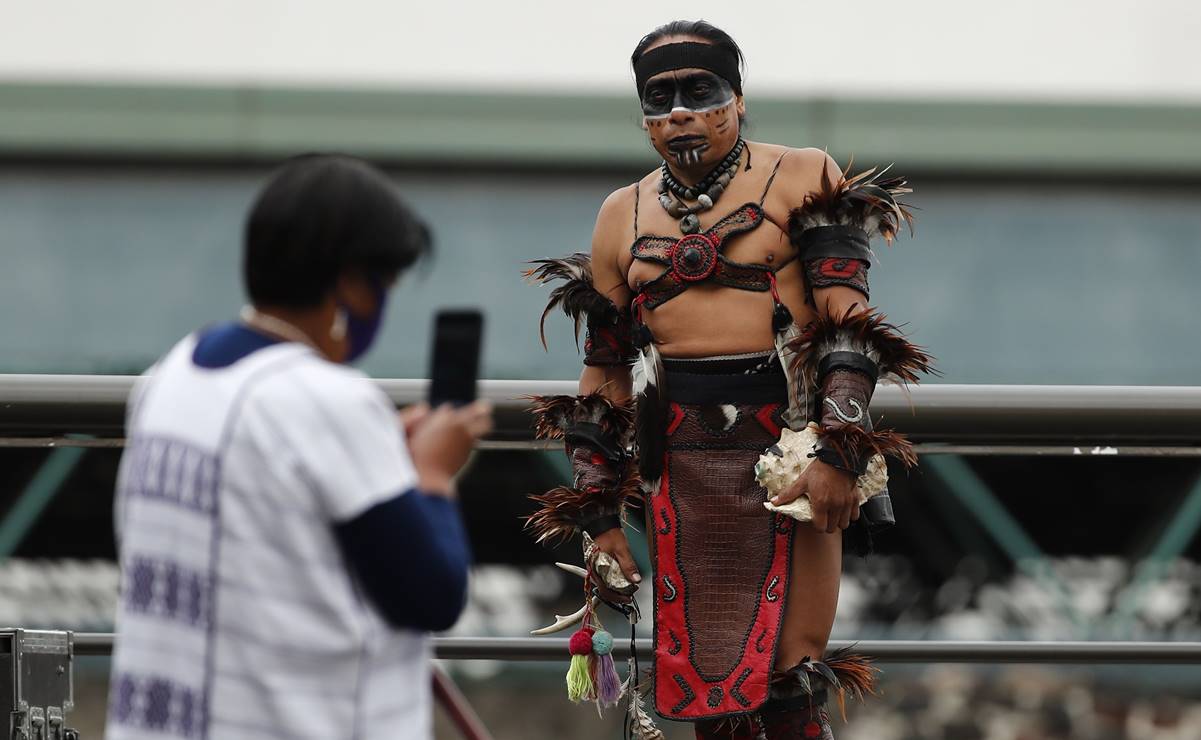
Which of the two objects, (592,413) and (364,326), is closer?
(364,326)

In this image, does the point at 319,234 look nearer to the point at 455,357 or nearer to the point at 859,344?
the point at 455,357

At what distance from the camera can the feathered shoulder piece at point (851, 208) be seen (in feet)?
9.32

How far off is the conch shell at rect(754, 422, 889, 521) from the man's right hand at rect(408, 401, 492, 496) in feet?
3.40

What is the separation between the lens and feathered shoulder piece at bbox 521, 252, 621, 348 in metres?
3.04

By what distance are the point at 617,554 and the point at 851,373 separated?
1.74 feet

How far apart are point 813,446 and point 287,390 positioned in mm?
1294

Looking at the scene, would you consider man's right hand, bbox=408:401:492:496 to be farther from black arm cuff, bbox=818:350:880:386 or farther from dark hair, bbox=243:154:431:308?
black arm cuff, bbox=818:350:880:386

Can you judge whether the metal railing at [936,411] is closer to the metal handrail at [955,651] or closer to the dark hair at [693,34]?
the metal handrail at [955,651]

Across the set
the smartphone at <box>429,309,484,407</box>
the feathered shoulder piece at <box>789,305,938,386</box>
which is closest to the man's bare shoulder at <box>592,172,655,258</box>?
the feathered shoulder piece at <box>789,305,938,386</box>

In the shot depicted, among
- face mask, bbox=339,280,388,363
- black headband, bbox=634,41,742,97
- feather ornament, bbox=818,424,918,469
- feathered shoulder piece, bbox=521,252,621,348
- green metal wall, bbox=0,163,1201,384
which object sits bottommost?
feather ornament, bbox=818,424,918,469

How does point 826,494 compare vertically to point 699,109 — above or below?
below

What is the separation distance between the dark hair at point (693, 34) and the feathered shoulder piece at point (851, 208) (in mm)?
284

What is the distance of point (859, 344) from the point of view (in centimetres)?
278

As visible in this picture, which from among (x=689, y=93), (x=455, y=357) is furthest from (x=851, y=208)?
(x=455, y=357)
